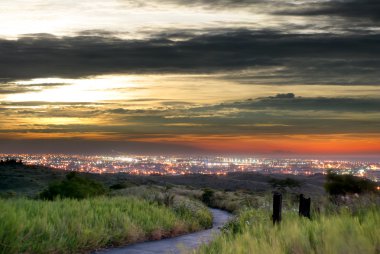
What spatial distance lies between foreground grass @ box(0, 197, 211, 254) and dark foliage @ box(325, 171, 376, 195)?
93.1 ft

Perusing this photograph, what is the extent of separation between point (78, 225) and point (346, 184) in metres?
40.7

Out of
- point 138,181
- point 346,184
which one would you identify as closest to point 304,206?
point 346,184

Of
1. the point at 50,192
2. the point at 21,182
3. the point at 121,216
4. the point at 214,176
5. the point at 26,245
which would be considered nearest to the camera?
the point at 26,245

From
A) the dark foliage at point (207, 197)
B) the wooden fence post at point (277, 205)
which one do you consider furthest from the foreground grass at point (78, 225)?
the dark foliage at point (207, 197)

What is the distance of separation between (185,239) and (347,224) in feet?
48.9

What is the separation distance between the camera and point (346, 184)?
57188 mm

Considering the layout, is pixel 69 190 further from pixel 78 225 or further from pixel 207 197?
pixel 207 197

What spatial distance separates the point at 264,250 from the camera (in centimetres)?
973

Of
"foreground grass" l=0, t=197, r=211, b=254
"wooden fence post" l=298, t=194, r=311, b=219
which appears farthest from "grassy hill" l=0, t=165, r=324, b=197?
"wooden fence post" l=298, t=194, r=311, b=219

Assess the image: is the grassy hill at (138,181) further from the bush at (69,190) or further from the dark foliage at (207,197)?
the bush at (69,190)

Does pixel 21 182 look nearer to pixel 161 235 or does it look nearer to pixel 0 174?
pixel 0 174

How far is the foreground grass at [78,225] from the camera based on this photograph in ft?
58.5

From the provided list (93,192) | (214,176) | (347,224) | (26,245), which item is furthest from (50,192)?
(214,176)

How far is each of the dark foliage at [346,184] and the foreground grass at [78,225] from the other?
93.1 feet
